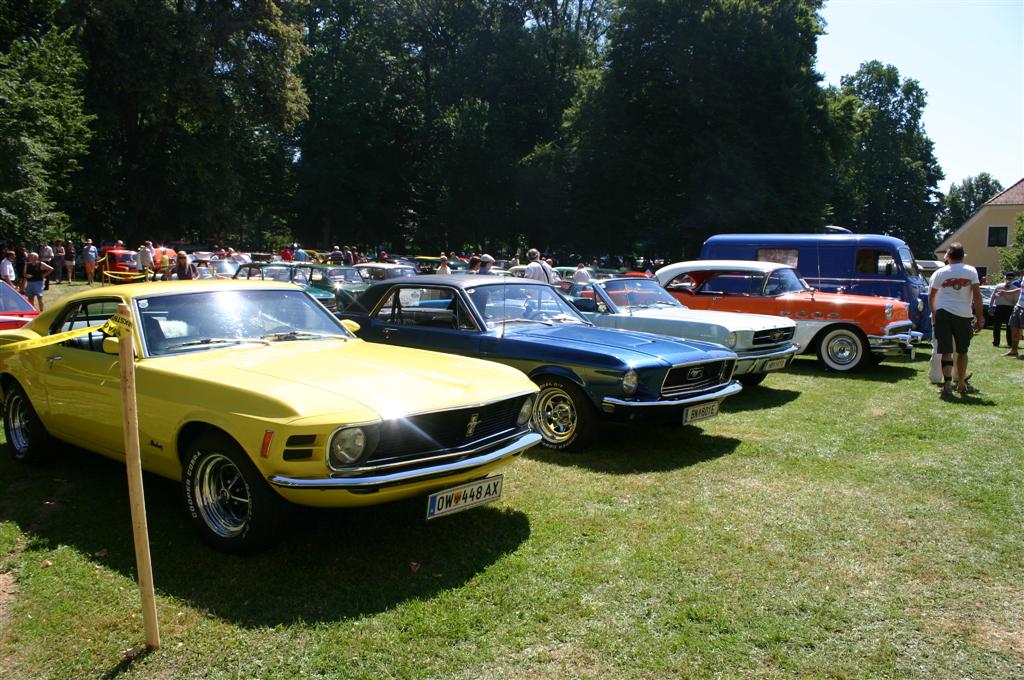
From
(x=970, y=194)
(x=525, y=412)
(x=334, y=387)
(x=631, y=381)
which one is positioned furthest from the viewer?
(x=970, y=194)

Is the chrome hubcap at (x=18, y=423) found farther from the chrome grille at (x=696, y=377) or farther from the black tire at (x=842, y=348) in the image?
the black tire at (x=842, y=348)

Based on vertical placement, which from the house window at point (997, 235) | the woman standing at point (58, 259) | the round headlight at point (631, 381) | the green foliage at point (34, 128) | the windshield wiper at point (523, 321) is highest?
the green foliage at point (34, 128)

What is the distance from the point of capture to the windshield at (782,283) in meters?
12.8

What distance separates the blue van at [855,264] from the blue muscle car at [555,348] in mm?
8922

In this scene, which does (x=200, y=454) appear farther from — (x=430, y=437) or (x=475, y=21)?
(x=475, y=21)

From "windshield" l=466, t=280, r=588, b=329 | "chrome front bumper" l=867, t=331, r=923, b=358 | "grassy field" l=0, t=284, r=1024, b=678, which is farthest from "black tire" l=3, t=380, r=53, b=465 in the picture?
"chrome front bumper" l=867, t=331, r=923, b=358

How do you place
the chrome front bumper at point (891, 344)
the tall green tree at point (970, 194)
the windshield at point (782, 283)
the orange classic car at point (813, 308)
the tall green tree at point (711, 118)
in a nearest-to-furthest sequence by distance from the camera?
the chrome front bumper at point (891, 344), the orange classic car at point (813, 308), the windshield at point (782, 283), the tall green tree at point (711, 118), the tall green tree at point (970, 194)

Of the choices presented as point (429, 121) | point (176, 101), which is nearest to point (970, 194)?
point (429, 121)

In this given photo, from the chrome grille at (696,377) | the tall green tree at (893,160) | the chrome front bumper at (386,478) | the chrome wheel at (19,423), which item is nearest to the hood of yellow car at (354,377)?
the chrome front bumper at (386,478)

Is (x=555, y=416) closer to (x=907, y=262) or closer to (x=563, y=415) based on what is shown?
(x=563, y=415)

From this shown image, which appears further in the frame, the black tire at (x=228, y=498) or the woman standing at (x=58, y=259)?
the woman standing at (x=58, y=259)

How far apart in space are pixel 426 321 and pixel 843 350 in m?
7.70

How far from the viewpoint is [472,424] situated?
15.3 ft

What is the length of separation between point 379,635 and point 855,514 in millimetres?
3460
